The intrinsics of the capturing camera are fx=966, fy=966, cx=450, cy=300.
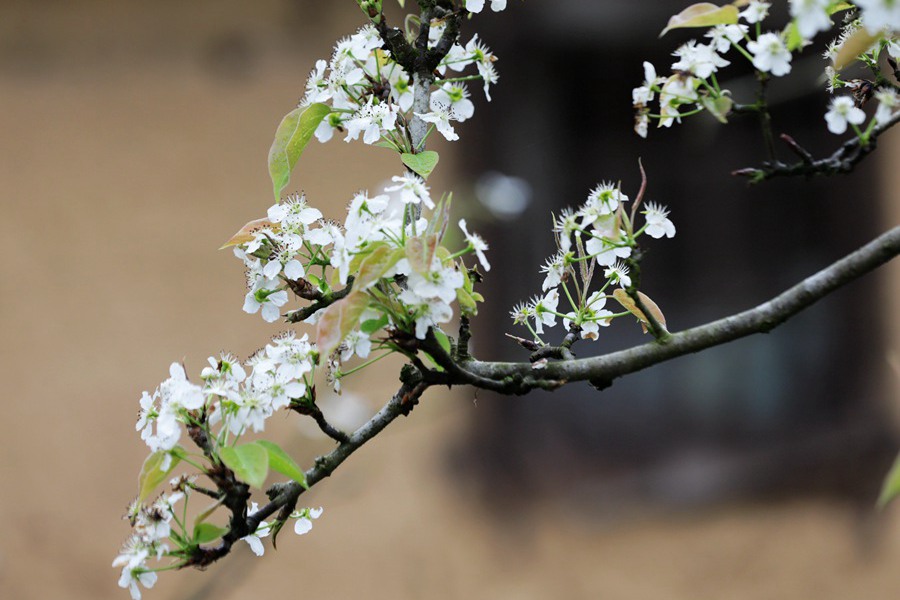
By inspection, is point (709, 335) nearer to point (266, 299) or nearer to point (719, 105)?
point (719, 105)

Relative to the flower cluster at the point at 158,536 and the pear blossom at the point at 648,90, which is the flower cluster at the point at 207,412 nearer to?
the flower cluster at the point at 158,536

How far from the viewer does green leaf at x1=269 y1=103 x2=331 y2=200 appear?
33.5 inches

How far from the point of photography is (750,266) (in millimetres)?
2455

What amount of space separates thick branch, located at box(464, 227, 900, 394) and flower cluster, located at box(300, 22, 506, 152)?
0.22 metres

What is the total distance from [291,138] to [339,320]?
0.24 meters

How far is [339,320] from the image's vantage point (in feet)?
2.22

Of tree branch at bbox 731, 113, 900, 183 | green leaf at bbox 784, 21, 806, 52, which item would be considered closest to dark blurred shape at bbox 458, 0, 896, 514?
tree branch at bbox 731, 113, 900, 183

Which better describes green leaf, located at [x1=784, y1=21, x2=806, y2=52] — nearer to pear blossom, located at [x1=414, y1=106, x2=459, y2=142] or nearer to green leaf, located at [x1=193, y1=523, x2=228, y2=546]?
pear blossom, located at [x1=414, y1=106, x2=459, y2=142]

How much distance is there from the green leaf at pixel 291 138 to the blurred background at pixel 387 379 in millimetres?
1281

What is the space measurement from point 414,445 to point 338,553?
0.99 feet

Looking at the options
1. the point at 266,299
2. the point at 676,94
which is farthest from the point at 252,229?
the point at 676,94

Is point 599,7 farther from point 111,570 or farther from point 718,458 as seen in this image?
point 111,570

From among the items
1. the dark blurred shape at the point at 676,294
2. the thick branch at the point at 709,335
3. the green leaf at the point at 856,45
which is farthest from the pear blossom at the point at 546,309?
the dark blurred shape at the point at 676,294

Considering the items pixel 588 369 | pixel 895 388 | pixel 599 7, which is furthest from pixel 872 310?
pixel 588 369
